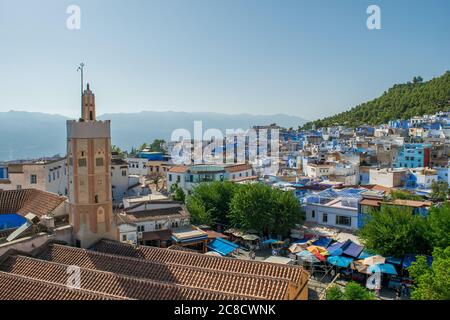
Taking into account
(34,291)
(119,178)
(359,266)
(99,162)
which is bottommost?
(359,266)

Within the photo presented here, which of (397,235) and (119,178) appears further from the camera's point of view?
(119,178)

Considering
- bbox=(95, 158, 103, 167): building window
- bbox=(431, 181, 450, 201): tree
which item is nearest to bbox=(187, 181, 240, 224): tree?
bbox=(95, 158, 103, 167): building window

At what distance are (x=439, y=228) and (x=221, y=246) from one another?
10473 mm

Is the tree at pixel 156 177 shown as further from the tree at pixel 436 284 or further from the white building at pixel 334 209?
the tree at pixel 436 284

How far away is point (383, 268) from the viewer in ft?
63.5

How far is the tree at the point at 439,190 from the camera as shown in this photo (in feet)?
109

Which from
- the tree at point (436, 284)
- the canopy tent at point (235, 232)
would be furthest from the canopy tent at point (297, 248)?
the tree at point (436, 284)

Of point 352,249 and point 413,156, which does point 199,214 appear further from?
point 413,156

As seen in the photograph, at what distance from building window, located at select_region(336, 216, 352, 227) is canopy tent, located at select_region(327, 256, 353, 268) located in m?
6.09

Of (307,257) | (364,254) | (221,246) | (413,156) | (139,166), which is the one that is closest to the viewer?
(307,257)

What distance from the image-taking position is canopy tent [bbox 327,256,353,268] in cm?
2054

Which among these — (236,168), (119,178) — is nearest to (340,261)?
(119,178)
